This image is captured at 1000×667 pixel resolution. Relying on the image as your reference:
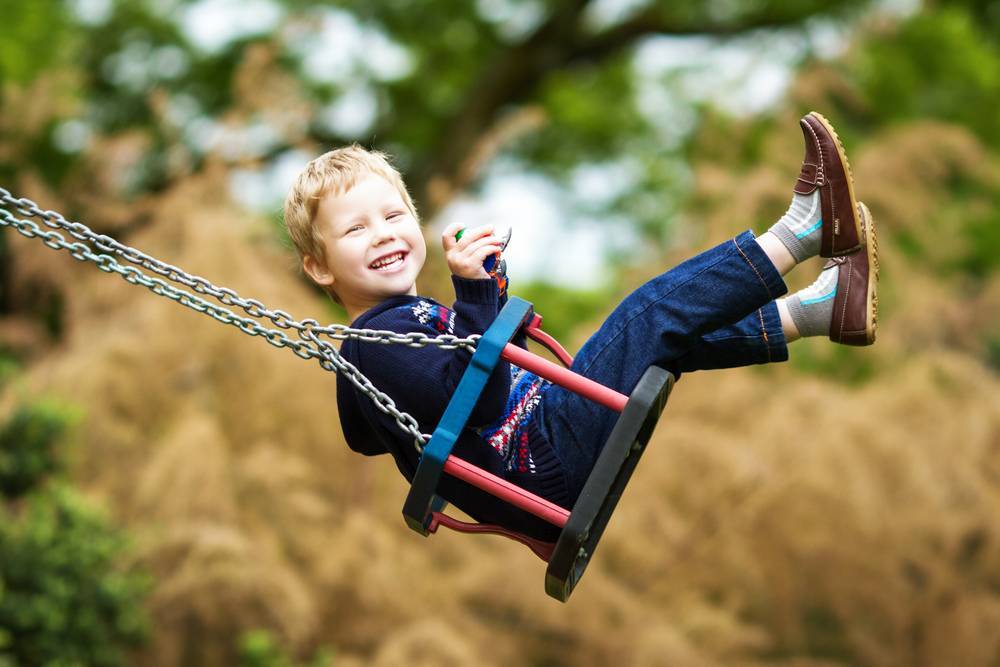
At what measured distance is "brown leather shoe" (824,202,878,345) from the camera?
7.23 feet

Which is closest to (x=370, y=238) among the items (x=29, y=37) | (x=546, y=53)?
(x=29, y=37)

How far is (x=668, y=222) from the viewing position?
45.6 ft

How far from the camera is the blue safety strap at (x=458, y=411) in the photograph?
192 centimetres

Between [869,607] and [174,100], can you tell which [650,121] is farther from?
[869,607]

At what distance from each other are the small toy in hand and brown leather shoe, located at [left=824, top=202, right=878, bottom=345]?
0.66 m

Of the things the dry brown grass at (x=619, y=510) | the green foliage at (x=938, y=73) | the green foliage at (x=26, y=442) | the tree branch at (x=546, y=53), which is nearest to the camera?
the green foliage at (x=26, y=442)

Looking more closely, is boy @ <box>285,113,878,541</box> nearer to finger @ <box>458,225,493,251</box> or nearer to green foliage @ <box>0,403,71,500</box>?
finger @ <box>458,225,493,251</box>

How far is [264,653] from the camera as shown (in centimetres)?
546

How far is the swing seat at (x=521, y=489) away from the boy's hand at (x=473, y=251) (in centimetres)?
10

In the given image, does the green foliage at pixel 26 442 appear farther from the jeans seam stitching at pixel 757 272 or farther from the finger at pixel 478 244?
the jeans seam stitching at pixel 757 272

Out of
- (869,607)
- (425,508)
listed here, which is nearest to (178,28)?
(869,607)

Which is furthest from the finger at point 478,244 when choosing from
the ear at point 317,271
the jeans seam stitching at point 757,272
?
the jeans seam stitching at point 757,272

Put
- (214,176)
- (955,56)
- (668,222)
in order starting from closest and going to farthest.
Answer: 1. (214,176)
2. (955,56)
3. (668,222)

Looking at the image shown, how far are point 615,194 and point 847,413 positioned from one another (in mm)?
8634
